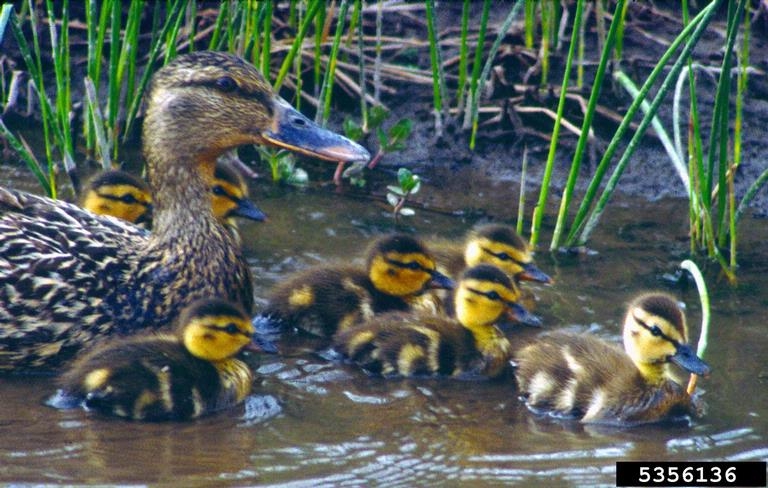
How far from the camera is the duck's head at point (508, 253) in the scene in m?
4.66

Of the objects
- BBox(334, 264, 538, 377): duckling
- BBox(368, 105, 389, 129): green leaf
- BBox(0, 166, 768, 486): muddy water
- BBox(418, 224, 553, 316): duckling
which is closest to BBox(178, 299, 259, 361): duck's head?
BBox(0, 166, 768, 486): muddy water

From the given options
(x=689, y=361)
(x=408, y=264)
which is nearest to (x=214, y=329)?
(x=408, y=264)

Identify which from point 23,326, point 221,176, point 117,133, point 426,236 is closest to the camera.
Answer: point 23,326

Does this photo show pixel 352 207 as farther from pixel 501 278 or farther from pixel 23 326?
pixel 23 326

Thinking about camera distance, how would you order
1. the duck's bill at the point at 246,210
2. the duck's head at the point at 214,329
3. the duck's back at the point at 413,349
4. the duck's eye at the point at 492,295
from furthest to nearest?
the duck's bill at the point at 246,210
the duck's eye at the point at 492,295
the duck's back at the point at 413,349
the duck's head at the point at 214,329

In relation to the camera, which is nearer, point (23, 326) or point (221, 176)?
point (23, 326)

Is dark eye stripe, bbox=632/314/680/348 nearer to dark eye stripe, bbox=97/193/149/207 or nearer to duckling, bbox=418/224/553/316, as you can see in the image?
duckling, bbox=418/224/553/316

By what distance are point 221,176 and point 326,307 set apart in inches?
29.1

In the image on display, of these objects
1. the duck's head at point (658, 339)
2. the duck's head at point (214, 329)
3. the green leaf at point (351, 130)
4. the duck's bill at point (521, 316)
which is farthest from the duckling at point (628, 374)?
the green leaf at point (351, 130)

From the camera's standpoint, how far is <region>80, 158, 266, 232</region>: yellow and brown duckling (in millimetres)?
4871

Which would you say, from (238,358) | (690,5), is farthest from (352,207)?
(690,5)

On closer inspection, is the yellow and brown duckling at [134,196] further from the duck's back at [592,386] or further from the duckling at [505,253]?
the duck's back at [592,386]

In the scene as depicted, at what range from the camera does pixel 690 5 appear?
6.33 m

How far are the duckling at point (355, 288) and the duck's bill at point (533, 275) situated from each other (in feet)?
0.95
